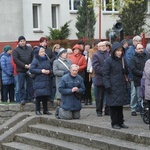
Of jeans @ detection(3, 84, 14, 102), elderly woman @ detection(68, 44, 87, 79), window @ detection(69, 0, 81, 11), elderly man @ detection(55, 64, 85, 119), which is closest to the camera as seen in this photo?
elderly man @ detection(55, 64, 85, 119)

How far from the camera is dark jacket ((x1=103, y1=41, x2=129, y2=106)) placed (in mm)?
10602

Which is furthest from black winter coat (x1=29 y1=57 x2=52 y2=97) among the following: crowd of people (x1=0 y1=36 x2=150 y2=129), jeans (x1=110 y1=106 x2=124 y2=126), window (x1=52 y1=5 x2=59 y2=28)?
window (x1=52 y1=5 x2=59 y2=28)

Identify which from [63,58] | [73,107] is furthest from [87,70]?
[73,107]

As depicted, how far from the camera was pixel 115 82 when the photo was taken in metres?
10.7

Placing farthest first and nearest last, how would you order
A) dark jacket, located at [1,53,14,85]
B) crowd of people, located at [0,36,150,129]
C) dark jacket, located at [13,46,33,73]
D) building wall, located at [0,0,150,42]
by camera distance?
1. building wall, located at [0,0,150,42]
2. dark jacket, located at [1,53,14,85]
3. dark jacket, located at [13,46,33,73]
4. crowd of people, located at [0,36,150,129]

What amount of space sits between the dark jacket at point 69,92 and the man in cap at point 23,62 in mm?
1756

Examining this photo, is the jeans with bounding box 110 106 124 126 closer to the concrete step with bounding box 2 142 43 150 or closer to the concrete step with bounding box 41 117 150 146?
the concrete step with bounding box 41 117 150 146

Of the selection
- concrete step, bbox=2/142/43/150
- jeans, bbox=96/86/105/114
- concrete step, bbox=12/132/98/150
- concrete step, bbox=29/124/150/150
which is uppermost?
jeans, bbox=96/86/105/114

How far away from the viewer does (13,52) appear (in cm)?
1370

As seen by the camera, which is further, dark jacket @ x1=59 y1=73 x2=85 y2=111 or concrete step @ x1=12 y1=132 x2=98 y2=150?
dark jacket @ x1=59 y1=73 x2=85 y2=111

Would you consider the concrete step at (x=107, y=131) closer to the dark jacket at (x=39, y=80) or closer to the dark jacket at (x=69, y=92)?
the dark jacket at (x=69, y=92)

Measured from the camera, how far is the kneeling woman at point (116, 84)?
34.8ft

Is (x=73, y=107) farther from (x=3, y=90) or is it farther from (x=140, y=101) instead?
(x=3, y=90)

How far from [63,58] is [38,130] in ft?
6.30
